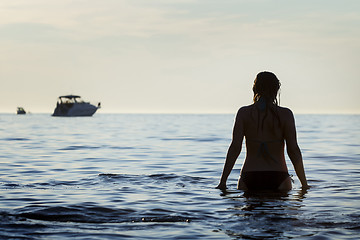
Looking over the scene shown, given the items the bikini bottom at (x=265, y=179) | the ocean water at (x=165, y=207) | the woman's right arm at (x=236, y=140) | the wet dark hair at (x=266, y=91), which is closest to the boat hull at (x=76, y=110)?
the ocean water at (x=165, y=207)

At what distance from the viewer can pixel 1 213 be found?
655 cm

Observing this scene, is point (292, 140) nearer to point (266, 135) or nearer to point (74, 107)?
point (266, 135)

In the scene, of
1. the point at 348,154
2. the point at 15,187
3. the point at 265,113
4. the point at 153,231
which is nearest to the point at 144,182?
the point at 15,187

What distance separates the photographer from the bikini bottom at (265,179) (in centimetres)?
699

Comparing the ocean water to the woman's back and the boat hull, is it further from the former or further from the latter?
the boat hull

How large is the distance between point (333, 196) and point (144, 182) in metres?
3.40

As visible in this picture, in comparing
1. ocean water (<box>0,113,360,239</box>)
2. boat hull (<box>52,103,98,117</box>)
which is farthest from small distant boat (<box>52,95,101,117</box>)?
ocean water (<box>0,113,360,239</box>)

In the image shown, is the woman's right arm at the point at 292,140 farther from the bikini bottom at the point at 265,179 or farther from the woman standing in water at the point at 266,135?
the bikini bottom at the point at 265,179

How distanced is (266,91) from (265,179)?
3.56 ft

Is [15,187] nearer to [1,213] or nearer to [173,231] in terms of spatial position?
[1,213]

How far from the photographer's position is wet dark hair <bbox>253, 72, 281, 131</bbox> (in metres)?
6.85

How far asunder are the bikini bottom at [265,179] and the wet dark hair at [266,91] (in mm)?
582

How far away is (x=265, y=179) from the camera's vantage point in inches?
275

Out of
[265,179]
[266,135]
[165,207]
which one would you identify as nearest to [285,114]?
[266,135]
